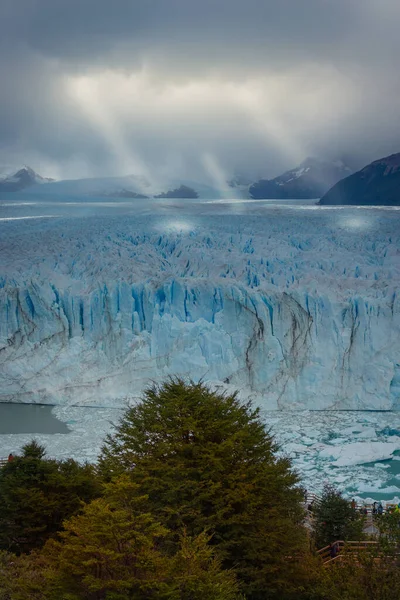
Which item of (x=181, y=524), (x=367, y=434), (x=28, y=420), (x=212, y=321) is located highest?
(x=212, y=321)

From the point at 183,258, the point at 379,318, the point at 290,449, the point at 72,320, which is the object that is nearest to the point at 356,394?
the point at 379,318

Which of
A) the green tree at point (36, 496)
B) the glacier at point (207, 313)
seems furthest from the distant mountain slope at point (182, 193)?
the green tree at point (36, 496)

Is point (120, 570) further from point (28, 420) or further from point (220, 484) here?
point (28, 420)

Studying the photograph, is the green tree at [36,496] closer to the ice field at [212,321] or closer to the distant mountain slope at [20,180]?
the ice field at [212,321]

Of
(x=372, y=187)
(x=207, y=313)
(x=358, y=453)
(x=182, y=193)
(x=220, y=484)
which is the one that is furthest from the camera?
(x=182, y=193)

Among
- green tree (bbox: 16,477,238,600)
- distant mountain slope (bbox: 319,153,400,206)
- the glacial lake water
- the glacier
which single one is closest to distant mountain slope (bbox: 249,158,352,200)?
distant mountain slope (bbox: 319,153,400,206)

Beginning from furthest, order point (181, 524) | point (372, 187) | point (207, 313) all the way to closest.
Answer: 1. point (372, 187)
2. point (207, 313)
3. point (181, 524)

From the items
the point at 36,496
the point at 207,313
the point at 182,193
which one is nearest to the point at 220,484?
the point at 36,496

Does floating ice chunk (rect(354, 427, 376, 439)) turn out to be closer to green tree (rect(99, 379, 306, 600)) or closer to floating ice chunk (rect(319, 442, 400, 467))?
floating ice chunk (rect(319, 442, 400, 467))
